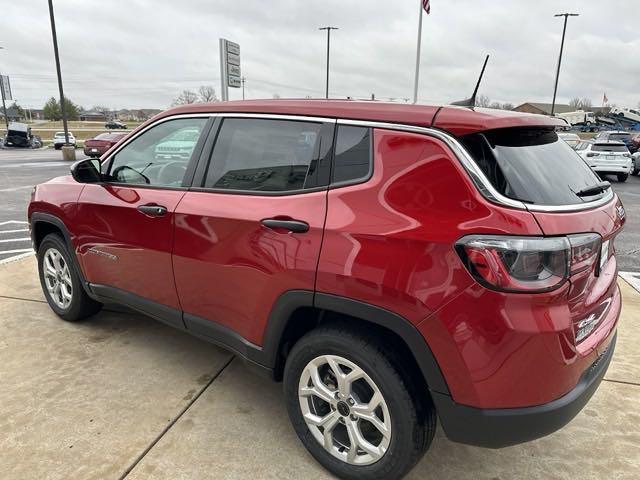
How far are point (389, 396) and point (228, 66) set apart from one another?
416 inches

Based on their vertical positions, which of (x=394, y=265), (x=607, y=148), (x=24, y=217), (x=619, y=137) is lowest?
(x=24, y=217)

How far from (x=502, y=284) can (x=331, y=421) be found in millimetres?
1078

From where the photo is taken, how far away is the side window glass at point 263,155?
7.68 feet

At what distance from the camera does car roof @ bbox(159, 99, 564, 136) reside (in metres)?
1.91

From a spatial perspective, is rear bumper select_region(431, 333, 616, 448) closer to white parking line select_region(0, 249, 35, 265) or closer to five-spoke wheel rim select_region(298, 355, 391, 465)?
five-spoke wheel rim select_region(298, 355, 391, 465)

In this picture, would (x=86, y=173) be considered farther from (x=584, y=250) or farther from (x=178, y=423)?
(x=584, y=250)

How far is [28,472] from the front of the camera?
2314 mm

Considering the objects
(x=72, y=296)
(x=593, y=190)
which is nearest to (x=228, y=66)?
(x=72, y=296)

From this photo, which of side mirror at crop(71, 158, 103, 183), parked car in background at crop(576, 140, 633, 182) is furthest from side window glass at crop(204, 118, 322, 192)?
parked car in background at crop(576, 140, 633, 182)

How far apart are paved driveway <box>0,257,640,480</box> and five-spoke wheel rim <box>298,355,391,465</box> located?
0.22 meters

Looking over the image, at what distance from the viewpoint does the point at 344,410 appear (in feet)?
7.32

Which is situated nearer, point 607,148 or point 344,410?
point 344,410

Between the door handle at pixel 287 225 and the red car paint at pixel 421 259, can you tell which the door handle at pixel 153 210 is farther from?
the door handle at pixel 287 225

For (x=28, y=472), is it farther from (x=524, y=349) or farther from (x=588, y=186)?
(x=588, y=186)
